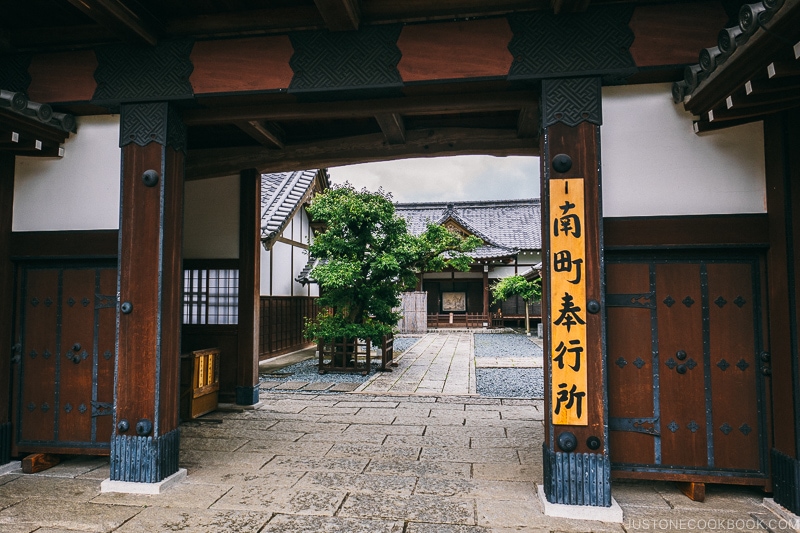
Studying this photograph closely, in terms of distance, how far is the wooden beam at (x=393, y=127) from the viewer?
4.93 m

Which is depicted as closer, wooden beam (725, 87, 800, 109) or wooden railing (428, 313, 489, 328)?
wooden beam (725, 87, 800, 109)

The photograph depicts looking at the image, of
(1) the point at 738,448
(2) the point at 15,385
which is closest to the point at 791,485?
(1) the point at 738,448

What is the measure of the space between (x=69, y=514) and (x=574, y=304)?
3869 millimetres

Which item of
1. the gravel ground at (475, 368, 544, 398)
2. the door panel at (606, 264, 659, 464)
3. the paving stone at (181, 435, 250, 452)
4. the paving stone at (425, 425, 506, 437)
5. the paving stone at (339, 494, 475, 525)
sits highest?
the door panel at (606, 264, 659, 464)

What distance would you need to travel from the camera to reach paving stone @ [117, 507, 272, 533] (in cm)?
319

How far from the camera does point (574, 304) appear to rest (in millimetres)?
3494

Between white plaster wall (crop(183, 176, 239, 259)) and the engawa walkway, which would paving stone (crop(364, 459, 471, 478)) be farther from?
white plaster wall (crop(183, 176, 239, 259))

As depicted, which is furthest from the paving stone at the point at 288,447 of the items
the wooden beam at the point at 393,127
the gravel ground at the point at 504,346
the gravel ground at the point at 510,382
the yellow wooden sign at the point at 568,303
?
the gravel ground at the point at 504,346

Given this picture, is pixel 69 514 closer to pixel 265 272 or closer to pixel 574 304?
pixel 574 304

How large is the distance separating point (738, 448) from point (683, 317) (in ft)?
3.35

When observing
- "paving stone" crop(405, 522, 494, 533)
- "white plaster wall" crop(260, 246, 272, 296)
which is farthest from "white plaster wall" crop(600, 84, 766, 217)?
"white plaster wall" crop(260, 246, 272, 296)

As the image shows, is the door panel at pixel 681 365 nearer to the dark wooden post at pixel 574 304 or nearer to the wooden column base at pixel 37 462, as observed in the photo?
the dark wooden post at pixel 574 304

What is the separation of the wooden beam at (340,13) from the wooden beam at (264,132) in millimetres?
1777

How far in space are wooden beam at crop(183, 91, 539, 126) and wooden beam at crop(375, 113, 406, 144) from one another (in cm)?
56
